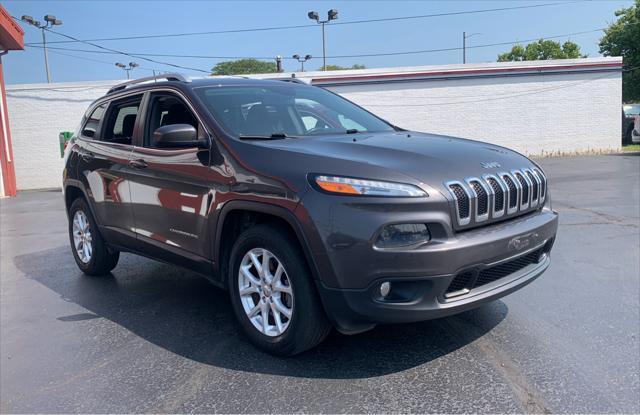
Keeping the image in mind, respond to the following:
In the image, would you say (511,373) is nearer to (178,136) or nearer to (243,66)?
(178,136)

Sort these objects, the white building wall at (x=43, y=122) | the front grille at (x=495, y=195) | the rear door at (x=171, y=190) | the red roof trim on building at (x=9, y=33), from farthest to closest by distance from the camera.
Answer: the white building wall at (x=43, y=122)
the red roof trim on building at (x=9, y=33)
the rear door at (x=171, y=190)
the front grille at (x=495, y=195)

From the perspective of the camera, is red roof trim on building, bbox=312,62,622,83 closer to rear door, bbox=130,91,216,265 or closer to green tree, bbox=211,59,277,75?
rear door, bbox=130,91,216,265

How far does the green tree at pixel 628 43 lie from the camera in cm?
3580

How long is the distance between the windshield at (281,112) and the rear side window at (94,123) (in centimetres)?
184

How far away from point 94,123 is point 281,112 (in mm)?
2425

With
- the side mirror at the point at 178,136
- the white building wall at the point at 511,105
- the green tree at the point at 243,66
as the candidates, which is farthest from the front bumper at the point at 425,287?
the green tree at the point at 243,66

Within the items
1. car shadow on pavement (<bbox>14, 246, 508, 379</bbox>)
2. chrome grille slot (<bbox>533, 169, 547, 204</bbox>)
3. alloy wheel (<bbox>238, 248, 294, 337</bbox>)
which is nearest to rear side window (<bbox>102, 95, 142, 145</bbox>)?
car shadow on pavement (<bbox>14, 246, 508, 379</bbox>)

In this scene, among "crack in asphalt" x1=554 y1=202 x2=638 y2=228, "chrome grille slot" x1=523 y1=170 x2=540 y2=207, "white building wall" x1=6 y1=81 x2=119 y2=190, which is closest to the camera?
"chrome grille slot" x1=523 y1=170 x2=540 y2=207

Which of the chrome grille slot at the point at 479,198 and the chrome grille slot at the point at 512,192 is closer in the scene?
the chrome grille slot at the point at 479,198

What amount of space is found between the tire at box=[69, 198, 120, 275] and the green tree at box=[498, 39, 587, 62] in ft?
198

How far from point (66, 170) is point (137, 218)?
1956mm

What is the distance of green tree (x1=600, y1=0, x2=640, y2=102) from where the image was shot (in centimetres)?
3580

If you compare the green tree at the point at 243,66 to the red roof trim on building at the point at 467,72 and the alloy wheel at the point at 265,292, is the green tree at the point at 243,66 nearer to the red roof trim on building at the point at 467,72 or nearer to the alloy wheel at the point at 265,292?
the red roof trim on building at the point at 467,72

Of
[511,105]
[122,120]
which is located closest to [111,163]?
[122,120]
